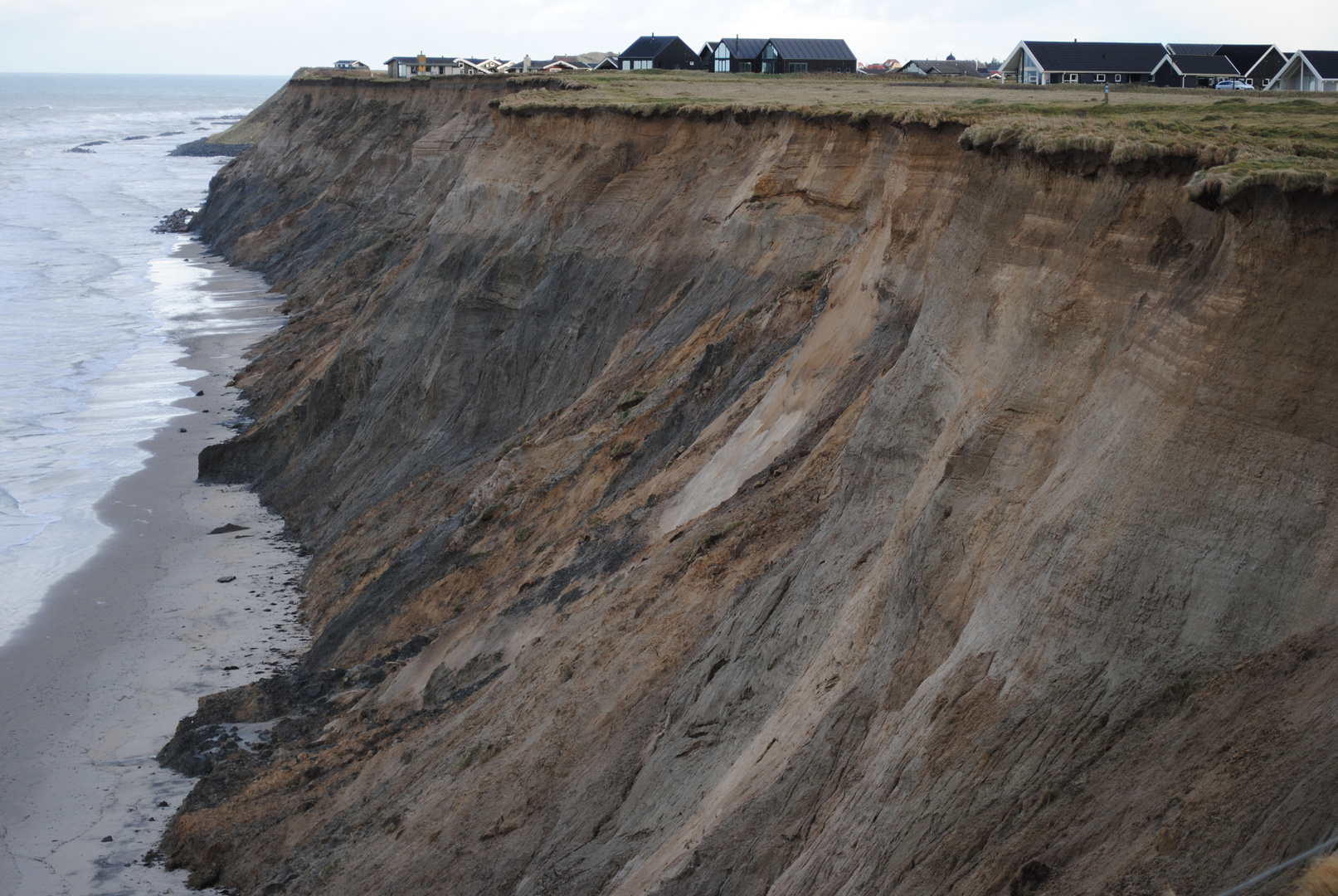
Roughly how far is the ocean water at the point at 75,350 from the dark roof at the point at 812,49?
30.6m

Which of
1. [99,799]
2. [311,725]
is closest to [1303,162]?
[311,725]

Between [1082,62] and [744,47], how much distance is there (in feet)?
91.3

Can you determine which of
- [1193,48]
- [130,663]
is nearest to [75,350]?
[130,663]

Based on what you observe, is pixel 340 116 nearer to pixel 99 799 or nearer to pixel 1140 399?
pixel 99 799

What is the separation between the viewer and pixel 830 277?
1808 centimetres

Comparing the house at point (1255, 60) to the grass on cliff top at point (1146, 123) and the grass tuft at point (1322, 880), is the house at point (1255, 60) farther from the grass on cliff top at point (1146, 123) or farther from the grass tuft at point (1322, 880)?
the grass tuft at point (1322, 880)

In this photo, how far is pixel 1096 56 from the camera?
40.8 meters

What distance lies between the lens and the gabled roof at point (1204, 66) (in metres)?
37.3

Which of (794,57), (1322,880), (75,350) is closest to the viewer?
(1322,880)

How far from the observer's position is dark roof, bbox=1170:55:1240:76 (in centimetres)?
3756

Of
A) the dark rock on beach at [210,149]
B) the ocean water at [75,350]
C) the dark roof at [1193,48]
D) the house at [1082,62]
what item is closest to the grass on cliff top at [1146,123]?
the house at [1082,62]

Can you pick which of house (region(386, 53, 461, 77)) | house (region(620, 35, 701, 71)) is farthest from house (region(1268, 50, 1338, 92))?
house (region(386, 53, 461, 77))

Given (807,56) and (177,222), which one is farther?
(177,222)

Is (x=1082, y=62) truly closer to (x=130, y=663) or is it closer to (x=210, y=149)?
(x=130, y=663)
